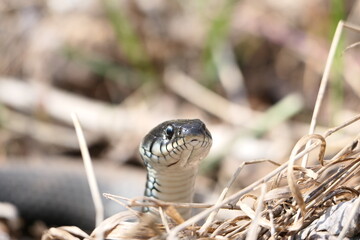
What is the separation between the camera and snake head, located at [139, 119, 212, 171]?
2725 millimetres

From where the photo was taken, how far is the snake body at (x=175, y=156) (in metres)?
2.74

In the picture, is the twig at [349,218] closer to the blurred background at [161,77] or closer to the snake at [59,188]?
the blurred background at [161,77]

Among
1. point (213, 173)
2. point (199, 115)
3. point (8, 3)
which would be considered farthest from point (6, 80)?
point (213, 173)

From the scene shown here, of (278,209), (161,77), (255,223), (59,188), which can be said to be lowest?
(255,223)

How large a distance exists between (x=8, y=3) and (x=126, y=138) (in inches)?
80.3

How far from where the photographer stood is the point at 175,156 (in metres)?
2.85

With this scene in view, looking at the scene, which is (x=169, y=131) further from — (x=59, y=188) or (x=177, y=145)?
(x=59, y=188)

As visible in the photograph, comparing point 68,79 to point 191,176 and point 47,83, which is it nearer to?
point 47,83

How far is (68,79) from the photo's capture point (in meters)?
→ 5.68

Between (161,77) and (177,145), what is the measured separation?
3016 millimetres

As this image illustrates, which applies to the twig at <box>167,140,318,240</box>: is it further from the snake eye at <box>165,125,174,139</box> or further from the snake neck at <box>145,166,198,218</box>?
the snake neck at <box>145,166,198,218</box>

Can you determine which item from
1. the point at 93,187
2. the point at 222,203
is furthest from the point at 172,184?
the point at 222,203

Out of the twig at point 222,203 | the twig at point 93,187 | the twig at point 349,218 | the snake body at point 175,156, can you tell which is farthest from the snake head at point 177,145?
the twig at point 349,218

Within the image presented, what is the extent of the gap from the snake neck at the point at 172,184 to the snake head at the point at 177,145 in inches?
1.6
